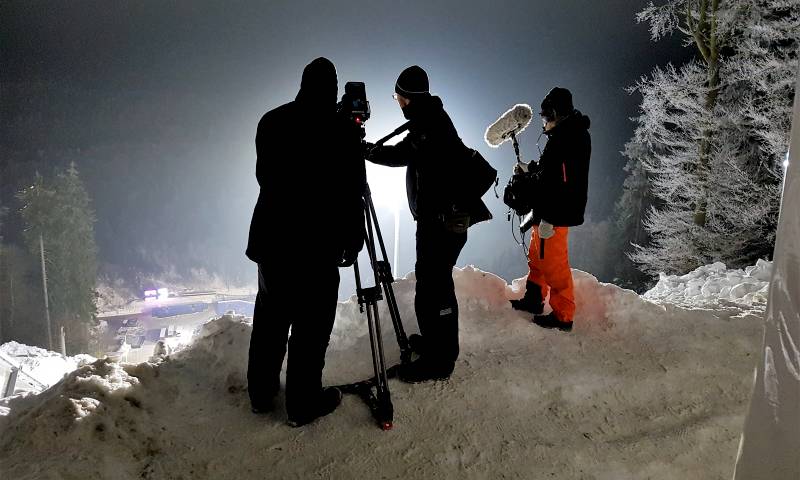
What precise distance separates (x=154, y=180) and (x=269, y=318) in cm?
4938

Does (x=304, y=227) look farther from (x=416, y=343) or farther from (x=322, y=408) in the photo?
(x=416, y=343)

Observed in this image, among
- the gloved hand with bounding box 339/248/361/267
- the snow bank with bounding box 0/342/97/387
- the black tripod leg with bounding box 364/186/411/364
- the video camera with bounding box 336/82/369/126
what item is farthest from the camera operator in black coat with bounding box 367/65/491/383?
the snow bank with bounding box 0/342/97/387

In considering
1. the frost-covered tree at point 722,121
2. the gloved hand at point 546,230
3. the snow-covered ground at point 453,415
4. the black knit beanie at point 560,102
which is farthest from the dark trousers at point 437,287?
the frost-covered tree at point 722,121

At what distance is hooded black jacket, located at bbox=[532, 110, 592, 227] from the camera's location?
4.21 m

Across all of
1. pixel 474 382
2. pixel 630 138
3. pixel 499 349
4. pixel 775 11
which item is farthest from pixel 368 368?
pixel 630 138

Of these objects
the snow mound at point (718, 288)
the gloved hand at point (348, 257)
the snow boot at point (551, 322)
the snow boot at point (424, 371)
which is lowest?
the snow mound at point (718, 288)

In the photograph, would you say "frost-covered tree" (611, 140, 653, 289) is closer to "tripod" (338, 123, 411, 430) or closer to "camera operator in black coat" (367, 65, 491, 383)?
"camera operator in black coat" (367, 65, 491, 383)

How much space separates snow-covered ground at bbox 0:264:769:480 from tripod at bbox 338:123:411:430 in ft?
0.36

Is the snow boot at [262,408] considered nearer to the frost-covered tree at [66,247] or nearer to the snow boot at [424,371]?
the snow boot at [424,371]

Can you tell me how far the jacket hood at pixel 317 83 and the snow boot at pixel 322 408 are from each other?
1988 mm

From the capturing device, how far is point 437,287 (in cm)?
354

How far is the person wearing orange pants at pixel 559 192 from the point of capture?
13.9 feet

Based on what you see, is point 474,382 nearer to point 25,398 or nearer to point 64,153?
point 25,398

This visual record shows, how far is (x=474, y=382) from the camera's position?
349cm
